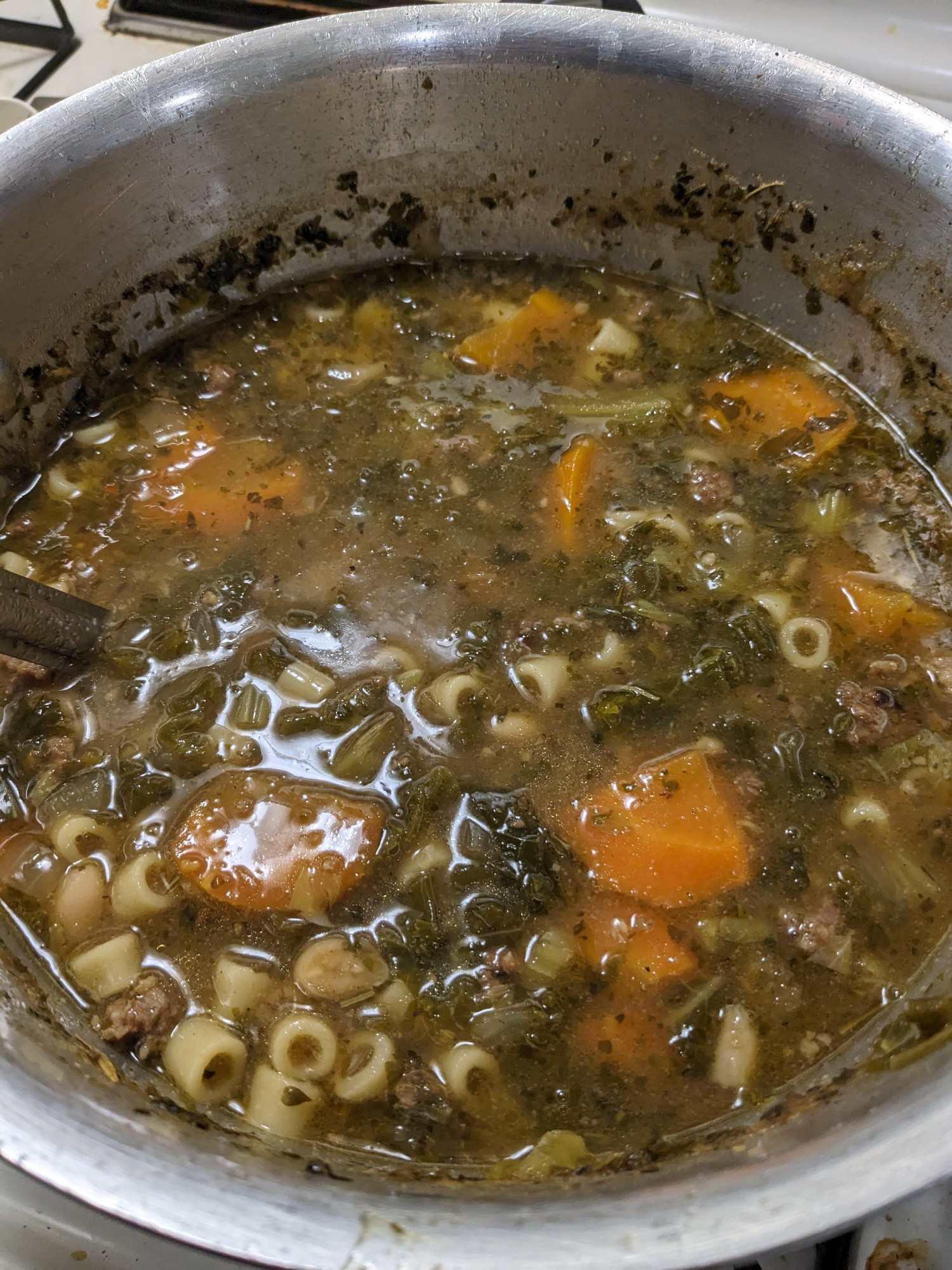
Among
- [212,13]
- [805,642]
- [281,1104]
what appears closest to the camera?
[281,1104]

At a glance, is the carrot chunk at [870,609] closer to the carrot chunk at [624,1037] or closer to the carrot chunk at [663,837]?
the carrot chunk at [663,837]

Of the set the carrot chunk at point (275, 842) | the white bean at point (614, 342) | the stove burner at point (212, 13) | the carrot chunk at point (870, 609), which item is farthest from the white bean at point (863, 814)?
the stove burner at point (212, 13)

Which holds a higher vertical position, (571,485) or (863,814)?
(571,485)

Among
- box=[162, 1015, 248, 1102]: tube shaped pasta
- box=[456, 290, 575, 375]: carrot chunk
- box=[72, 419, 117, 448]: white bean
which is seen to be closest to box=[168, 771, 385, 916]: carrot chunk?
box=[162, 1015, 248, 1102]: tube shaped pasta

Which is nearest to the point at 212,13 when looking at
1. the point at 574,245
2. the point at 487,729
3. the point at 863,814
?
the point at 574,245

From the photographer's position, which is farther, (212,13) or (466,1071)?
(212,13)

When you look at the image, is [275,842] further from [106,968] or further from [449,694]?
[449,694]

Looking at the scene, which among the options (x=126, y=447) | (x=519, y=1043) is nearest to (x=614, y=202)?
(x=126, y=447)

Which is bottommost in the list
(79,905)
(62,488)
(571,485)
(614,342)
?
(79,905)
